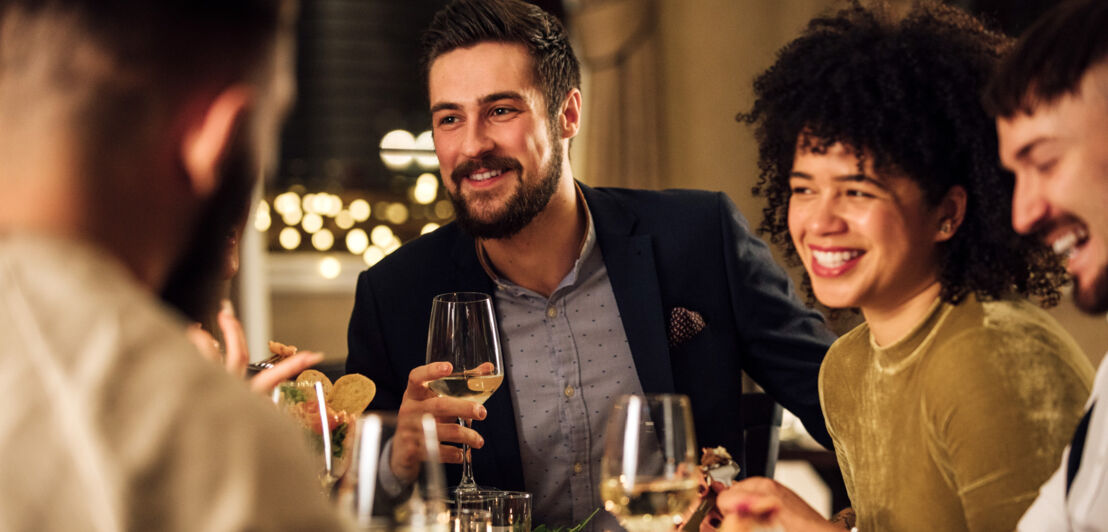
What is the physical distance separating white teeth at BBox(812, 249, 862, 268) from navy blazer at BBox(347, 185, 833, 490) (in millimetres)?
847

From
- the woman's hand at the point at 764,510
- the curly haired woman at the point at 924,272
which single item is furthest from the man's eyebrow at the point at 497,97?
the woman's hand at the point at 764,510

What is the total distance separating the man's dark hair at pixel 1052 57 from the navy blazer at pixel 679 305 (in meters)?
1.16

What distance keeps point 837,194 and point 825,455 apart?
199 cm

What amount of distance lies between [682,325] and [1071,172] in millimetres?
1291

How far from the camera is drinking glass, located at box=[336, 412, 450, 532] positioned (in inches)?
33.3

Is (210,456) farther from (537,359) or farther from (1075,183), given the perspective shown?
(537,359)

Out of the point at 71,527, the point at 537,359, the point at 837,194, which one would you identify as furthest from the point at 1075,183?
the point at 537,359

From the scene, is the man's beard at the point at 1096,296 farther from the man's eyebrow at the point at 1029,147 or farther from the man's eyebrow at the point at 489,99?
the man's eyebrow at the point at 489,99

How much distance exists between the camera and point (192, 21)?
674 millimetres

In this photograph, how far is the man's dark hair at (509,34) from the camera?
2326mm

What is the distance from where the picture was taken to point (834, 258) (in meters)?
1.41

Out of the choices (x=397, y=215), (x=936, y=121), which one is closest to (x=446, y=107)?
(x=936, y=121)

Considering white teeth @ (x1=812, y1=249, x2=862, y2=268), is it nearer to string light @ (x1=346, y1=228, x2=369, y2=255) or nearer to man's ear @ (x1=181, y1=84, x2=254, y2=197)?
man's ear @ (x1=181, y1=84, x2=254, y2=197)

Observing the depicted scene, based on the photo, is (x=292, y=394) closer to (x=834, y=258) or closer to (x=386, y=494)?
(x=386, y=494)
